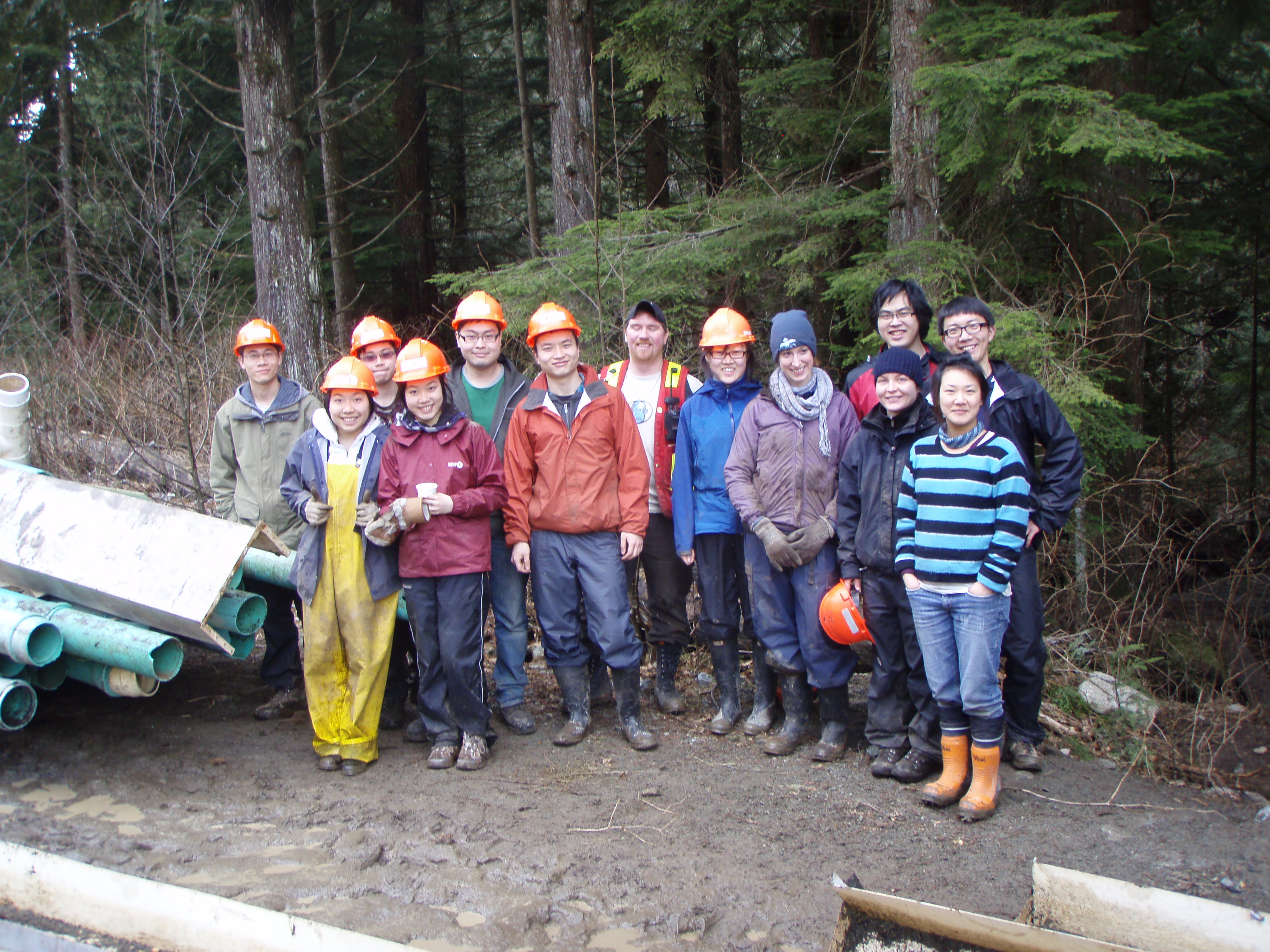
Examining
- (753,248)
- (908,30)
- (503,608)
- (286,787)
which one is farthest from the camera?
(753,248)

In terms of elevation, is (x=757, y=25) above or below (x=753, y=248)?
above

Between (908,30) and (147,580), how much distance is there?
6651 mm

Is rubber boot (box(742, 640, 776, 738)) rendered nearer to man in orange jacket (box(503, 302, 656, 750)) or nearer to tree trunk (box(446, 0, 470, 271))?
man in orange jacket (box(503, 302, 656, 750))

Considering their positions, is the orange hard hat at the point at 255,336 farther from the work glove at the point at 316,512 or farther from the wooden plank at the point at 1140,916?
the wooden plank at the point at 1140,916

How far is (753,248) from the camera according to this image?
326 inches

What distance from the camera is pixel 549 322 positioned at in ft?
16.7

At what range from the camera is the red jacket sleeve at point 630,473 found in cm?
511

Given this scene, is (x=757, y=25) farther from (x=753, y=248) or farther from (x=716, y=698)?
(x=716, y=698)

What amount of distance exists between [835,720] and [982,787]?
931mm

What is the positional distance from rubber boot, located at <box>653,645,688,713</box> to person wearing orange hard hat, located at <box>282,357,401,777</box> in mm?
1714

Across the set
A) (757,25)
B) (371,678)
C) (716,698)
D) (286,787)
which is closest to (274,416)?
(371,678)

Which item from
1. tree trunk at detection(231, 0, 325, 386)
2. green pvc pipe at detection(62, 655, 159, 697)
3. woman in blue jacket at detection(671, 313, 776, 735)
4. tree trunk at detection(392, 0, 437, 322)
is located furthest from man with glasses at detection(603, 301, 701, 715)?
tree trunk at detection(392, 0, 437, 322)

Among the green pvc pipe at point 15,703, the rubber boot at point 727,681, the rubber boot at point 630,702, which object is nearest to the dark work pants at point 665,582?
the rubber boot at point 727,681

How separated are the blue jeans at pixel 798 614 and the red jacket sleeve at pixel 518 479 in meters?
1.22
